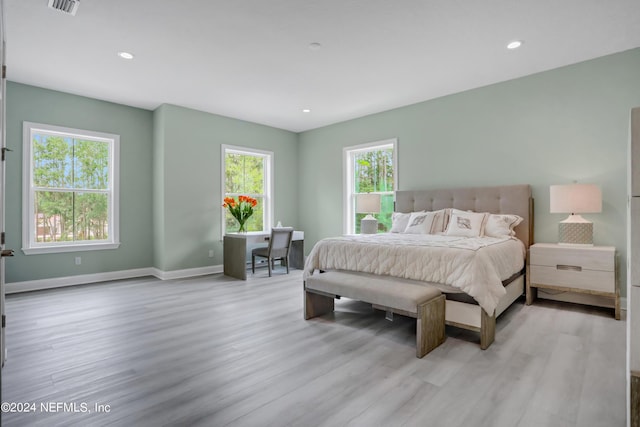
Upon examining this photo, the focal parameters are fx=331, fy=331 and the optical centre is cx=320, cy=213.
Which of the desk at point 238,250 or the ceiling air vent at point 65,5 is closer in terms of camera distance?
the ceiling air vent at point 65,5

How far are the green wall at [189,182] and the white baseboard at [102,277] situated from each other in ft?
0.30

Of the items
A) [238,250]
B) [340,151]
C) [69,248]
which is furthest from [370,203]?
[69,248]

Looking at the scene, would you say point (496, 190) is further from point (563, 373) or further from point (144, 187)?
point (144, 187)

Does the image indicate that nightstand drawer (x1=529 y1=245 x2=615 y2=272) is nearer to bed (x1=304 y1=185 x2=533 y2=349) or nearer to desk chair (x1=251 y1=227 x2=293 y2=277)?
bed (x1=304 y1=185 x2=533 y2=349)

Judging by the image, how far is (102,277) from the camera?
4.93 metres

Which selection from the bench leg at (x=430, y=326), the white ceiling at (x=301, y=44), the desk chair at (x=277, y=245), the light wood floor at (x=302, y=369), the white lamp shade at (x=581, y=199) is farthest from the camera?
the desk chair at (x=277, y=245)

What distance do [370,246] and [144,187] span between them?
406cm

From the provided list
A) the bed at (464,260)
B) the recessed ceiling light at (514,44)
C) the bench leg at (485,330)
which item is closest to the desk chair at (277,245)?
the bed at (464,260)

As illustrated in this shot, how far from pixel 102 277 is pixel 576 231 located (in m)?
6.18

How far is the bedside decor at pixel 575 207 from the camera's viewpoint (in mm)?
3295

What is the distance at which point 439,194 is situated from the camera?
4.67 meters

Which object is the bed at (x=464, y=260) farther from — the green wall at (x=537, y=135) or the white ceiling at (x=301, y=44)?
the white ceiling at (x=301, y=44)

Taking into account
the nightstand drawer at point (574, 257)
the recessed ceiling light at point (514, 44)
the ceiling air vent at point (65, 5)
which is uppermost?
the ceiling air vent at point (65, 5)

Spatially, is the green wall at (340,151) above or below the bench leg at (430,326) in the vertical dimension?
above
